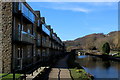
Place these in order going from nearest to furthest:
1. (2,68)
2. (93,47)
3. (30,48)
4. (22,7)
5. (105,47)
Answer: (2,68) < (22,7) < (30,48) < (105,47) < (93,47)

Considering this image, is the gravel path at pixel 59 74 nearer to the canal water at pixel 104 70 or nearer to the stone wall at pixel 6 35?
the canal water at pixel 104 70

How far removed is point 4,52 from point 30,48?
287 inches

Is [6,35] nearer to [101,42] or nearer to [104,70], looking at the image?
[104,70]

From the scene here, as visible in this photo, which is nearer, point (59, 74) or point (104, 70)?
point (59, 74)

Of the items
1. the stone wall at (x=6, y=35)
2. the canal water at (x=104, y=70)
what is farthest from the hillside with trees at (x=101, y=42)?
the stone wall at (x=6, y=35)

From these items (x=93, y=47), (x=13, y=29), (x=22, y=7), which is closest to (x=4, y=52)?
(x=13, y=29)

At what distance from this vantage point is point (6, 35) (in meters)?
12.7

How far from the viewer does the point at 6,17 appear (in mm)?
12750

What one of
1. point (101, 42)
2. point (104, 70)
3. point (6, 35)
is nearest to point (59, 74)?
point (6, 35)

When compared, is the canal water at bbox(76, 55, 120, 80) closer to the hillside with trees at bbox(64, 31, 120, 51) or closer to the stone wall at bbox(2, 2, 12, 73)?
the stone wall at bbox(2, 2, 12, 73)

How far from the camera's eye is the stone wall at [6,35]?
496 inches

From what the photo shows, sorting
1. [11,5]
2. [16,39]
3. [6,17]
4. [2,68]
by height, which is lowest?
[2,68]

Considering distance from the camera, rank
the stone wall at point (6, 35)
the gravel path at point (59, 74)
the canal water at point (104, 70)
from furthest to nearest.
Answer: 1. the canal water at point (104, 70)
2. the stone wall at point (6, 35)
3. the gravel path at point (59, 74)

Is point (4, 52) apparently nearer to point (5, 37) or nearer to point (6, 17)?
point (5, 37)
